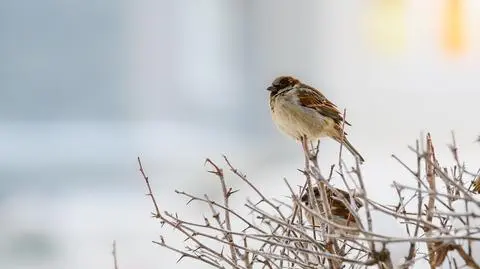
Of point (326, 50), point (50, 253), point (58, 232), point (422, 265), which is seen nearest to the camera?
point (422, 265)

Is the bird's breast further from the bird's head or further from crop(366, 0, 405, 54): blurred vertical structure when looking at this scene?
crop(366, 0, 405, 54): blurred vertical structure

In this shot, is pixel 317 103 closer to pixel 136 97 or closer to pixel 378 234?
pixel 378 234

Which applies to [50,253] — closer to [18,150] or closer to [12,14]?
[18,150]

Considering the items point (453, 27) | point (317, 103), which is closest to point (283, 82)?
→ point (317, 103)

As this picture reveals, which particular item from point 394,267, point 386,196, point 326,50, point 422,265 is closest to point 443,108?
point 326,50

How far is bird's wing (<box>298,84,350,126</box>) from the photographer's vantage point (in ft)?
10.1

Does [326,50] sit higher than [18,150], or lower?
higher

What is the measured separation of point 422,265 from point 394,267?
0.91 meters

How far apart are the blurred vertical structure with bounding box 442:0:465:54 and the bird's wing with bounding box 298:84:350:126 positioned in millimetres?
5958

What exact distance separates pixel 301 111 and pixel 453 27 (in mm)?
6273

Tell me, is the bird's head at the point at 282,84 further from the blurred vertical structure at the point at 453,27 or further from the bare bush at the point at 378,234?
the blurred vertical structure at the point at 453,27

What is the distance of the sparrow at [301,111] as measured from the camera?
304cm

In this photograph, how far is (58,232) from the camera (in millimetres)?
9062

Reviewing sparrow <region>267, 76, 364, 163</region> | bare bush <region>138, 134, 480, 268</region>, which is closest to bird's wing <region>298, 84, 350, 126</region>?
sparrow <region>267, 76, 364, 163</region>
